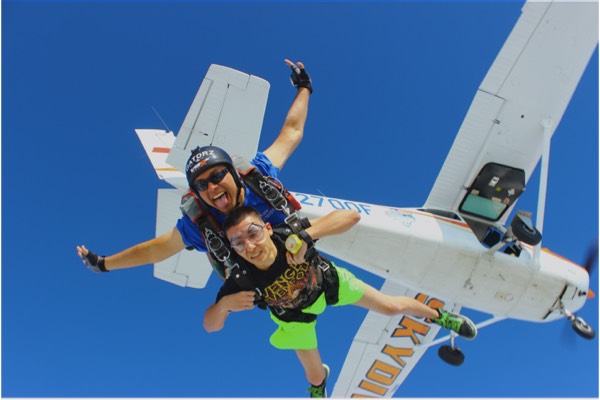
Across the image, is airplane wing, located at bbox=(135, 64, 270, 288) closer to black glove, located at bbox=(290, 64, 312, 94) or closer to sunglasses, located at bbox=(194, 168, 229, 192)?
black glove, located at bbox=(290, 64, 312, 94)

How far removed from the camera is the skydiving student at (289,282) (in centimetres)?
286

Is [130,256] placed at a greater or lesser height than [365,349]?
greater

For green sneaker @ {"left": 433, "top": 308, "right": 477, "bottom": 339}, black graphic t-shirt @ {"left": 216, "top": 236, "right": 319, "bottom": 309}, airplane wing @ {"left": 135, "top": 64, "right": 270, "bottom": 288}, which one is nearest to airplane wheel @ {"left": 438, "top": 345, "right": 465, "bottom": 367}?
green sneaker @ {"left": 433, "top": 308, "right": 477, "bottom": 339}

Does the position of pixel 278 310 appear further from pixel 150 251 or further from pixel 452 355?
pixel 452 355

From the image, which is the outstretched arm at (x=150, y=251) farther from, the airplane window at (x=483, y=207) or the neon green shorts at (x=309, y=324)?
the airplane window at (x=483, y=207)

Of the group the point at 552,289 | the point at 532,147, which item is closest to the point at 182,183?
the point at 532,147

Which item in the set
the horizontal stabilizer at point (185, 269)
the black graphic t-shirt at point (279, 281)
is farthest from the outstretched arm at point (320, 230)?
the horizontal stabilizer at point (185, 269)

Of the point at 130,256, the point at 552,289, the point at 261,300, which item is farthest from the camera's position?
the point at 552,289

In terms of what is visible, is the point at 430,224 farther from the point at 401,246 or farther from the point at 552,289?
the point at 552,289

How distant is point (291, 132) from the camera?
373cm

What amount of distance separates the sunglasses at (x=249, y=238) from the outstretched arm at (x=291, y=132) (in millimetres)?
955

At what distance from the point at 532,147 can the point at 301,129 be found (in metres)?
4.83

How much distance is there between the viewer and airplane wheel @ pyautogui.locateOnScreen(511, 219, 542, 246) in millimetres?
5609

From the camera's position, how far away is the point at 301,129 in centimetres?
377
